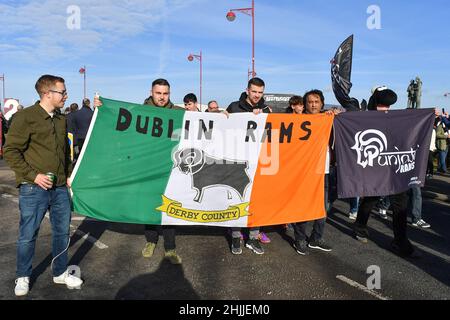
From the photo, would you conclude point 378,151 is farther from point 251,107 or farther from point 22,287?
point 22,287

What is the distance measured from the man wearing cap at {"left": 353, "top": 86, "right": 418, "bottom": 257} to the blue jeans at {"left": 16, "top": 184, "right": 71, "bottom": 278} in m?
3.96

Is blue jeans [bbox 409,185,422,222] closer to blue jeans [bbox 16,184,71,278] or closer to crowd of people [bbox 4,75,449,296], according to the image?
crowd of people [bbox 4,75,449,296]

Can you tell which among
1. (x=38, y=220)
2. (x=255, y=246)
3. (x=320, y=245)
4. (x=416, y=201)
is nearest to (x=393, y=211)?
(x=320, y=245)

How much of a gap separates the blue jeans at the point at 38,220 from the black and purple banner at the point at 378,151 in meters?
3.44

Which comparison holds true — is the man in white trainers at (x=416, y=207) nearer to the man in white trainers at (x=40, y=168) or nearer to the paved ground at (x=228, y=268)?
the paved ground at (x=228, y=268)

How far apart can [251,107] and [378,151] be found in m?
1.86

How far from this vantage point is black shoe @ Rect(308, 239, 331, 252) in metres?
5.16

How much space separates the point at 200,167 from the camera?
4680 mm

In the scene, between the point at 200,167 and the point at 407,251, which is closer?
the point at 200,167

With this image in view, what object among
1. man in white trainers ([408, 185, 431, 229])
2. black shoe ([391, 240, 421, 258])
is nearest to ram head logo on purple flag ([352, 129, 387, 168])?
black shoe ([391, 240, 421, 258])

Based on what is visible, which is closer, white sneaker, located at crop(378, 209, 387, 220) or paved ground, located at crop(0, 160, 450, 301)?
paved ground, located at crop(0, 160, 450, 301)
